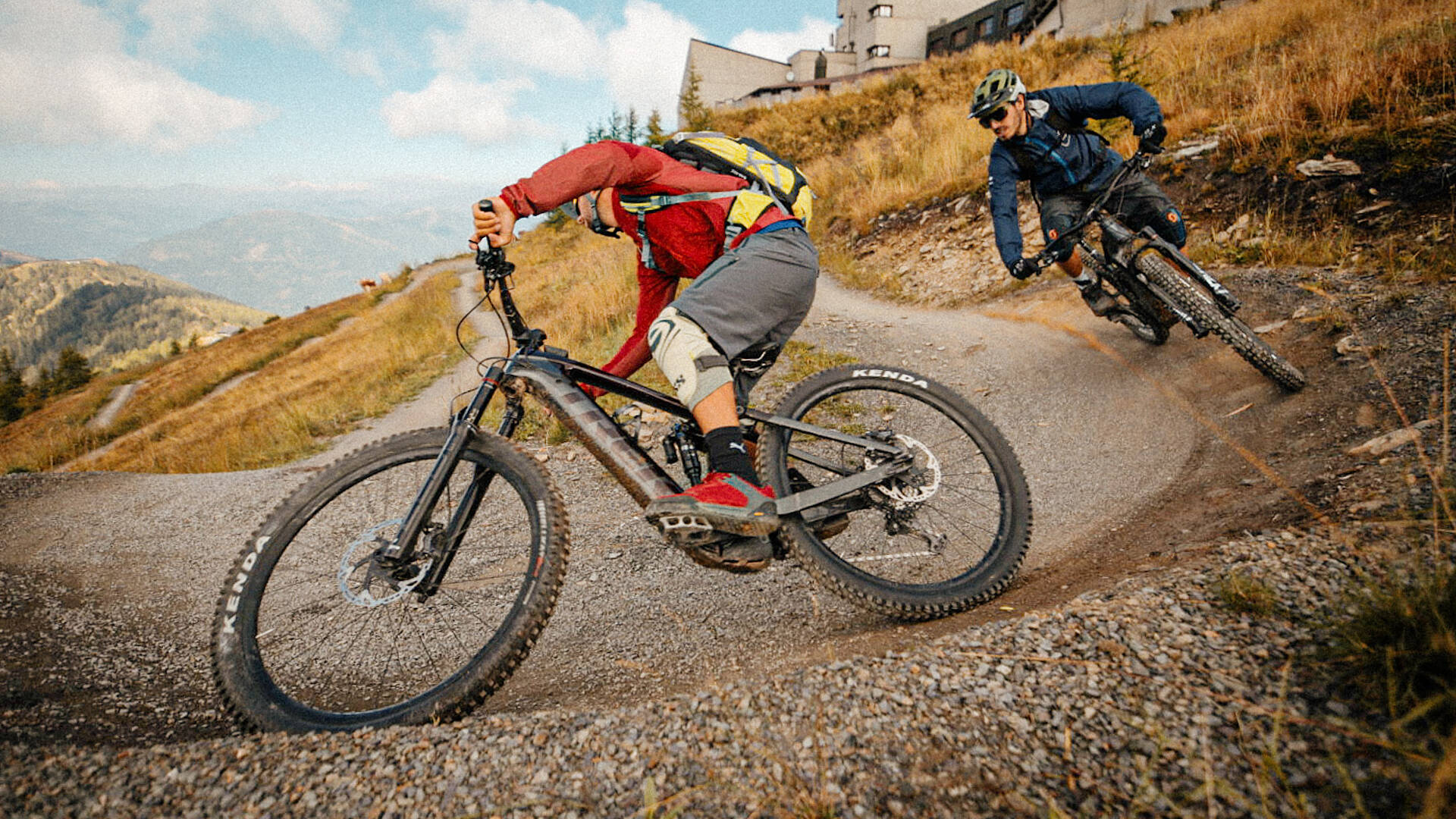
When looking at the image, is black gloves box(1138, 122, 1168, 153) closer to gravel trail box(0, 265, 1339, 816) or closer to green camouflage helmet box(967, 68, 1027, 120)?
green camouflage helmet box(967, 68, 1027, 120)

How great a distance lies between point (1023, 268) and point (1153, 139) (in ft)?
4.82

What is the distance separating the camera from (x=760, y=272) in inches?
108

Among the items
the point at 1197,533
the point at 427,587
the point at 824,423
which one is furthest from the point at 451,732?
the point at 1197,533

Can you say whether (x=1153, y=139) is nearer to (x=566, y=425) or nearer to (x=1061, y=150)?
(x=1061, y=150)

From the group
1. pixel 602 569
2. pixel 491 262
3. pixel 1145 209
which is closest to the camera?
pixel 491 262

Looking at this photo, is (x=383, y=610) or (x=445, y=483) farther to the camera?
(x=383, y=610)

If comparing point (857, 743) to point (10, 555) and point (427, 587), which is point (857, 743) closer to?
point (427, 587)

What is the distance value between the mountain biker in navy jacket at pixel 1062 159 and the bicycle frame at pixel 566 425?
3148 mm

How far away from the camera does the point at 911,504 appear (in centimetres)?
300

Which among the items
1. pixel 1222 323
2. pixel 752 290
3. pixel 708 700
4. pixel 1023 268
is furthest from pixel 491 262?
pixel 1222 323

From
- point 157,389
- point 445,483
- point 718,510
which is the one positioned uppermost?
point 445,483

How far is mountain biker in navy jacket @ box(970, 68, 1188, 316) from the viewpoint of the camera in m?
5.16

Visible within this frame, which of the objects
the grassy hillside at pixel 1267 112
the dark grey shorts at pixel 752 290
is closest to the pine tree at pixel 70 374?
the grassy hillside at pixel 1267 112

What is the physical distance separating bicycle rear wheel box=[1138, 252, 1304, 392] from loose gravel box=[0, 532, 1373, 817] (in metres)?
2.79
